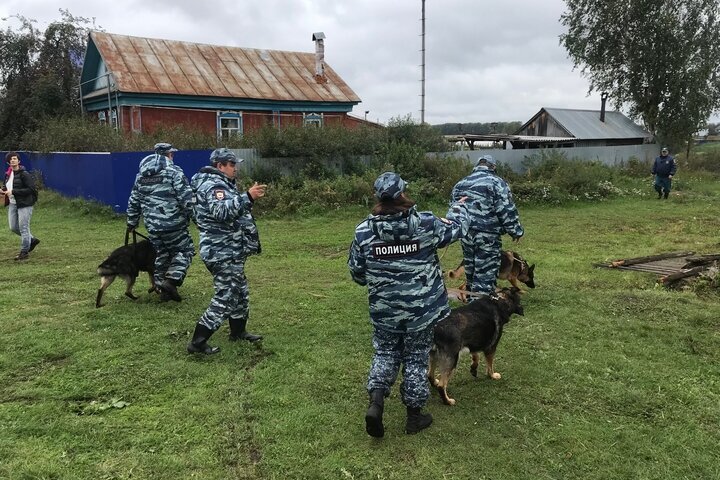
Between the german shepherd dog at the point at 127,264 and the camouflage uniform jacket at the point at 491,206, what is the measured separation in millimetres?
3573

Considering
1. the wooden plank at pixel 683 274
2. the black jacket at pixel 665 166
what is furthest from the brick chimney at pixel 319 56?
the wooden plank at pixel 683 274

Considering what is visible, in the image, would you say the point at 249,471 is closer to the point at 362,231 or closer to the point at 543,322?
the point at 362,231

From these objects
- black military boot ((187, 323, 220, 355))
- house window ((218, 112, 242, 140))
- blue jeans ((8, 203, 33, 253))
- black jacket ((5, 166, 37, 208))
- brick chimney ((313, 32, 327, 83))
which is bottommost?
black military boot ((187, 323, 220, 355))

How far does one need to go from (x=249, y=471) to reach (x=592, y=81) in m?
32.5

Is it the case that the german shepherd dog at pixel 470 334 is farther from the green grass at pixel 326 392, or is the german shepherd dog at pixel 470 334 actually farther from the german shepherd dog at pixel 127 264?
the german shepherd dog at pixel 127 264

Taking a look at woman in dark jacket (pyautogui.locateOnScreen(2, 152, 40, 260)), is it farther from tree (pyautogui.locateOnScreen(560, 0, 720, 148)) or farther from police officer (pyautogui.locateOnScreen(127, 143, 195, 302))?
tree (pyautogui.locateOnScreen(560, 0, 720, 148))

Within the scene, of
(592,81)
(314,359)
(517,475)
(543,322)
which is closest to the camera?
(517,475)

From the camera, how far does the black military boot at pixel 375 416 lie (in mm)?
3359

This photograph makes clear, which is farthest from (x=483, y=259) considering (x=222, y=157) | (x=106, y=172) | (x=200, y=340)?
(x=106, y=172)

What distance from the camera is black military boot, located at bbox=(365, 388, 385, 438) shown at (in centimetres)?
336

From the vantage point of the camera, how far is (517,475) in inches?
121

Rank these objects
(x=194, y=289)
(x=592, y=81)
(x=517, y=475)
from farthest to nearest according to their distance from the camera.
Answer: (x=592, y=81) → (x=194, y=289) → (x=517, y=475)

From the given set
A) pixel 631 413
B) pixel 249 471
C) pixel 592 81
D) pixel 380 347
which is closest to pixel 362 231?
pixel 380 347

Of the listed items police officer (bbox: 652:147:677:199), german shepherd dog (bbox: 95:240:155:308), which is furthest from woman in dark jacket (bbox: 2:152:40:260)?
police officer (bbox: 652:147:677:199)
